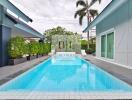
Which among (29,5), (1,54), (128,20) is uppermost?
(29,5)

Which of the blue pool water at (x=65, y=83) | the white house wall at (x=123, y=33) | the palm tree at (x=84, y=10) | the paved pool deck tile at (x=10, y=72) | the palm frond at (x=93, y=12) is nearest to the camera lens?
the blue pool water at (x=65, y=83)

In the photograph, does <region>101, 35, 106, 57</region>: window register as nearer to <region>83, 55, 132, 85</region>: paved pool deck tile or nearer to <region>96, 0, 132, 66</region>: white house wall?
<region>96, 0, 132, 66</region>: white house wall

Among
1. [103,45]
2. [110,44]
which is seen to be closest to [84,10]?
[103,45]

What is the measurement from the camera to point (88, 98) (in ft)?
19.2

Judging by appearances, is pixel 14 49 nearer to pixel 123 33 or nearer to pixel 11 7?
pixel 11 7

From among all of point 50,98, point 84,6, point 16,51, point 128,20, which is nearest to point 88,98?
point 50,98

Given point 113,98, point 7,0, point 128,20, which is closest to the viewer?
point 113,98

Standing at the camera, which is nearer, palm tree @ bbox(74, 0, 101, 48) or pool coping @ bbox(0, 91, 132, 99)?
pool coping @ bbox(0, 91, 132, 99)

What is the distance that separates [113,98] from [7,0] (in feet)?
24.5

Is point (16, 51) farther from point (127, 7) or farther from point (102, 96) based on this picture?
point (102, 96)

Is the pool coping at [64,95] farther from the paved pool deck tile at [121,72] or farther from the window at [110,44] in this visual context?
the window at [110,44]

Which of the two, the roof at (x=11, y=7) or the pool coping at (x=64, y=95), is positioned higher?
the roof at (x=11, y=7)

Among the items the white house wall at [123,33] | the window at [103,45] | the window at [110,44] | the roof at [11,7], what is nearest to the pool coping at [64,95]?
the roof at [11,7]

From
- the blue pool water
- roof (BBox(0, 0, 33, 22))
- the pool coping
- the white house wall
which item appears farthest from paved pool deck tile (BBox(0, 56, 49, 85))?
the white house wall
